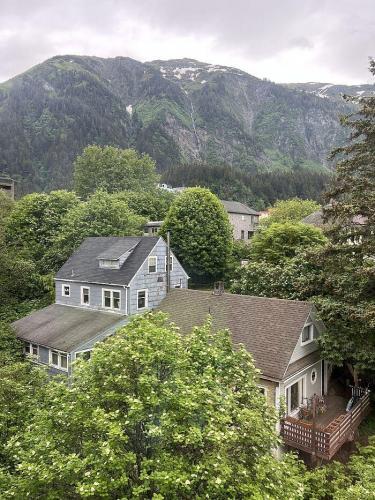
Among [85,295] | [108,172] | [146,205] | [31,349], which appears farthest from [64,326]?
[108,172]

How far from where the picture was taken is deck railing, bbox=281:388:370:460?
1541 cm

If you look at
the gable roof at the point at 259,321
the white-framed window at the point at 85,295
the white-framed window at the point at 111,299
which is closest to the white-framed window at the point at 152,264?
the white-framed window at the point at 111,299

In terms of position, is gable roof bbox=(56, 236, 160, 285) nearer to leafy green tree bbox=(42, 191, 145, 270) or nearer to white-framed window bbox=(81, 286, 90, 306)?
white-framed window bbox=(81, 286, 90, 306)

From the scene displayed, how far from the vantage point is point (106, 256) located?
97.5 ft

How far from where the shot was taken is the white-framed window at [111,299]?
92.0 feet

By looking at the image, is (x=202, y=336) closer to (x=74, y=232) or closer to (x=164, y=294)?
(x=164, y=294)

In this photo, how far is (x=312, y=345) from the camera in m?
20.7

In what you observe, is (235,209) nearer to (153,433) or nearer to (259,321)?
(259,321)

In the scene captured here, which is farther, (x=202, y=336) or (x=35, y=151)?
(x=35, y=151)

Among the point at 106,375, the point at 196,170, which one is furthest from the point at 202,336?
the point at 196,170

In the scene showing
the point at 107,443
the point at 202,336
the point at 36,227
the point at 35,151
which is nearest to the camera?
the point at 107,443

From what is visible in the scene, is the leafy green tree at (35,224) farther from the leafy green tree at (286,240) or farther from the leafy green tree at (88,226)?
the leafy green tree at (286,240)

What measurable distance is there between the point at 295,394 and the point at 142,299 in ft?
44.0

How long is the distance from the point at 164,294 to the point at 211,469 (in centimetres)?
2173
